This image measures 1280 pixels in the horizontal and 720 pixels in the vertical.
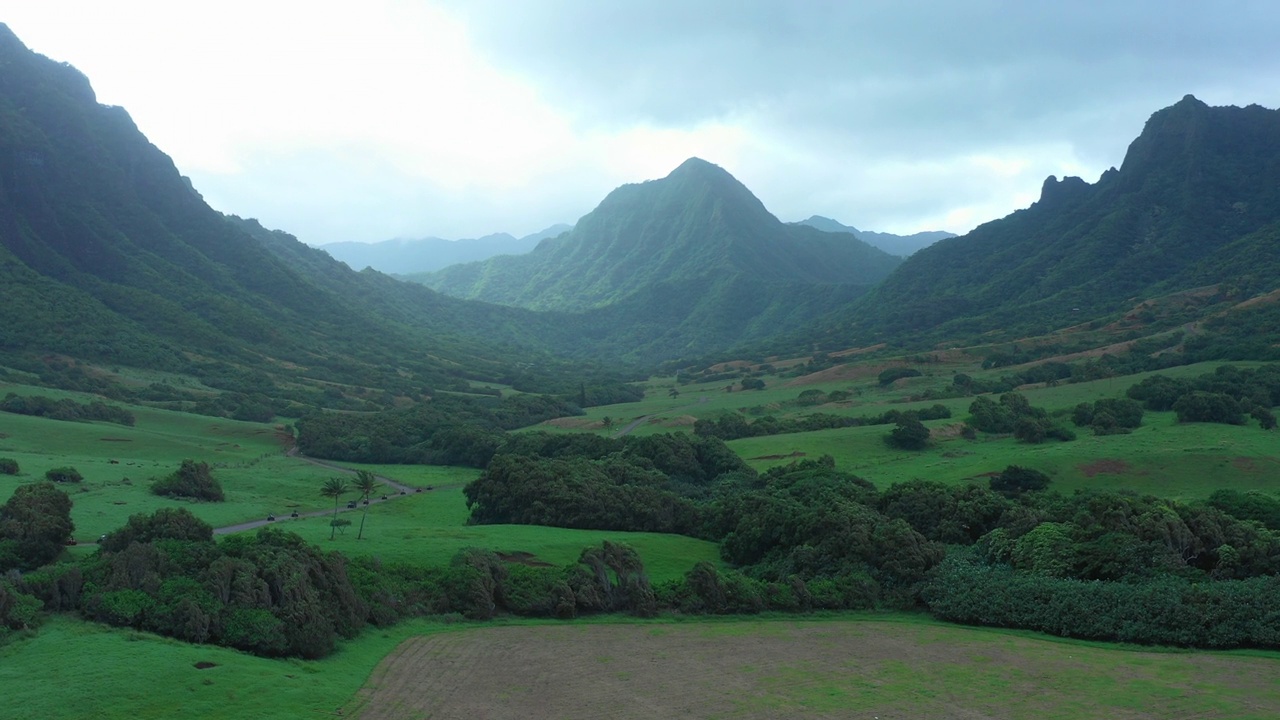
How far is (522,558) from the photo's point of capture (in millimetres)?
44375

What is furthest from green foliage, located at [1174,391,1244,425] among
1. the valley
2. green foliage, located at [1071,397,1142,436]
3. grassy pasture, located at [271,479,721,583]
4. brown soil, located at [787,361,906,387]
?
brown soil, located at [787,361,906,387]

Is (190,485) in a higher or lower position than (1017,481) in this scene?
higher

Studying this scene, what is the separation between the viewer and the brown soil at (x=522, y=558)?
4381 centimetres

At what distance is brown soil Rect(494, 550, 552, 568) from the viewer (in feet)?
144

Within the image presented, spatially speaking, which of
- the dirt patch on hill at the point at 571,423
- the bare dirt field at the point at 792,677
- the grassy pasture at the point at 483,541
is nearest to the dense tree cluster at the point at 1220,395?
the grassy pasture at the point at 483,541

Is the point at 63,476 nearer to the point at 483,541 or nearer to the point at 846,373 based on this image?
the point at 483,541

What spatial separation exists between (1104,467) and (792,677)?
142 ft

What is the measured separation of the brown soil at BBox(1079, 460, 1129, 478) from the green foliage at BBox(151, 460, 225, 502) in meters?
59.5

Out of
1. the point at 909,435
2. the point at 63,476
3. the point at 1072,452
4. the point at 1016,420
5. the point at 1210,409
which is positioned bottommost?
the point at 909,435

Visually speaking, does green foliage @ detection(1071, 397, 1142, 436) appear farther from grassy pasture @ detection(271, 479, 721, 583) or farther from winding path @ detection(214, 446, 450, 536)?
winding path @ detection(214, 446, 450, 536)

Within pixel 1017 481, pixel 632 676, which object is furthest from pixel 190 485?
pixel 1017 481

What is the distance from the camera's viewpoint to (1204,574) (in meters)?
37.5

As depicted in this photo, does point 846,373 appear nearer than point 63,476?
No

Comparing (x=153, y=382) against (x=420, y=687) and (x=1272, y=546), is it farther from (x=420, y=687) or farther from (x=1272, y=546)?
(x=1272, y=546)
